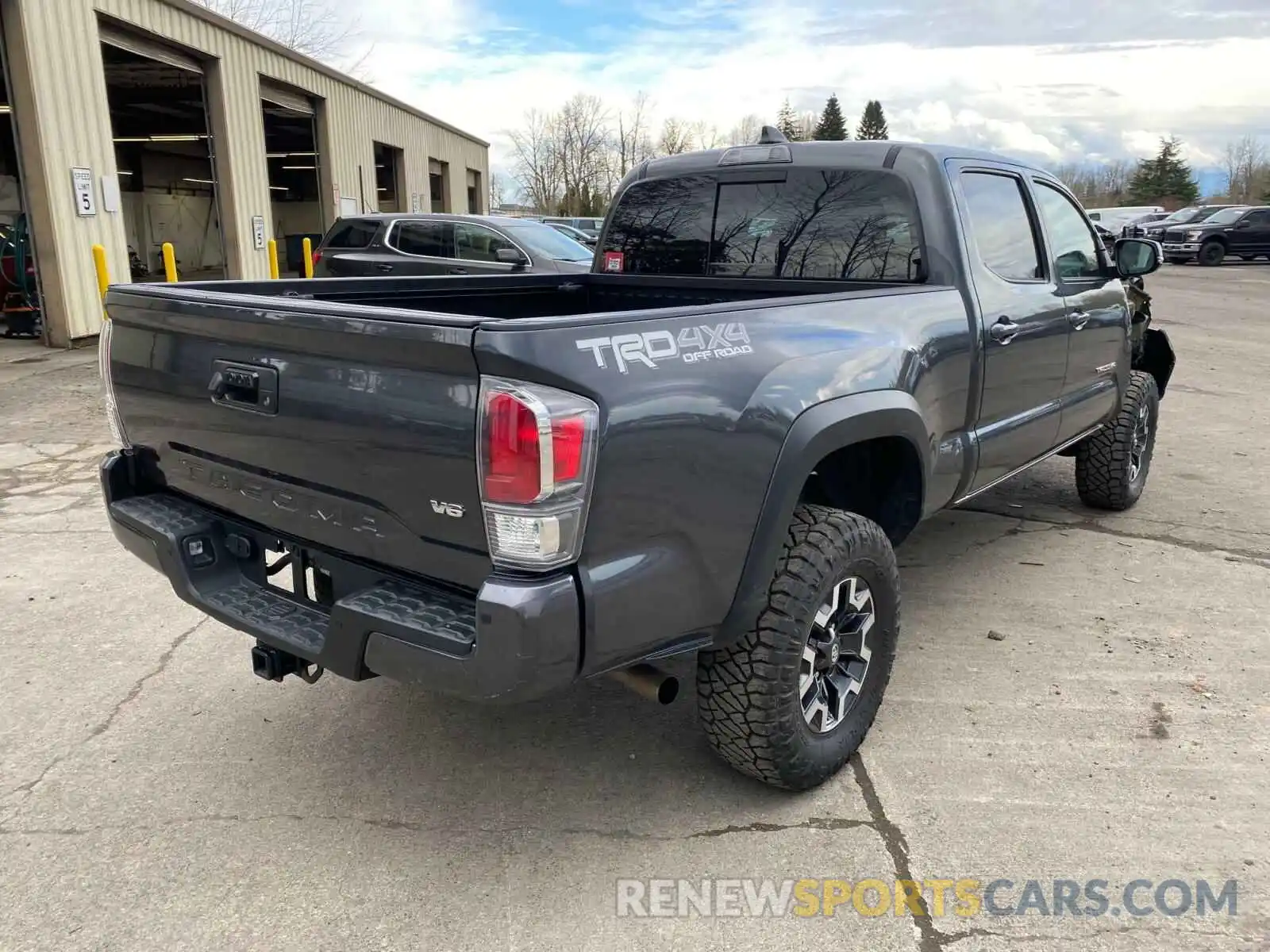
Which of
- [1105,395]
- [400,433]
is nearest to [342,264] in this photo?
[1105,395]

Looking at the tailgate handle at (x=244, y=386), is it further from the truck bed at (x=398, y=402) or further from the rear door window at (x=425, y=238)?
the rear door window at (x=425, y=238)

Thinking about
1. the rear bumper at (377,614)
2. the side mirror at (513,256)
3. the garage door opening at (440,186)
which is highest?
the garage door opening at (440,186)

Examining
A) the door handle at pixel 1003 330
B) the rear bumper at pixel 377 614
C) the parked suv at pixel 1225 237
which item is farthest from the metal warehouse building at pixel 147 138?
the parked suv at pixel 1225 237

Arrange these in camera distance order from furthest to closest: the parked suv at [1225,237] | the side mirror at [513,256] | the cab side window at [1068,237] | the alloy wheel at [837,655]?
the parked suv at [1225,237] → the side mirror at [513,256] → the cab side window at [1068,237] → the alloy wheel at [837,655]

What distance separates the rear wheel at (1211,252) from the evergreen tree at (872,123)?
5187 centimetres

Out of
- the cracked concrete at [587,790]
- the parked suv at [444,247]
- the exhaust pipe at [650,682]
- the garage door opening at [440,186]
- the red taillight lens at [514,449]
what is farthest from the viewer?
the garage door opening at [440,186]

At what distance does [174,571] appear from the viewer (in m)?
2.89

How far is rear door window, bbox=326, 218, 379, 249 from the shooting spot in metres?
12.1

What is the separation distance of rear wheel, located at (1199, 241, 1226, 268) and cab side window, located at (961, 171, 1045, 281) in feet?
106

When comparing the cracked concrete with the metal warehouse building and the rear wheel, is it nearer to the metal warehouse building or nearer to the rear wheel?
the metal warehouse building

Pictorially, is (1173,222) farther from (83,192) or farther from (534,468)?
(534,468)

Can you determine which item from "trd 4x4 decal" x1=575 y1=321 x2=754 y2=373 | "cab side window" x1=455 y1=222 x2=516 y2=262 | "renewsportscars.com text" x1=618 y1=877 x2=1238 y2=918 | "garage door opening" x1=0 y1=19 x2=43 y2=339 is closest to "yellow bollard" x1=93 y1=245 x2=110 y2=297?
"garage door opening" x1=0 y1=19 x2=43 y2=339

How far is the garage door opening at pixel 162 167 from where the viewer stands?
1817 cm

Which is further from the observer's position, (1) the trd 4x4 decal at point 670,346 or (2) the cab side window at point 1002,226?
(2) the cab side window at point 1002,226
